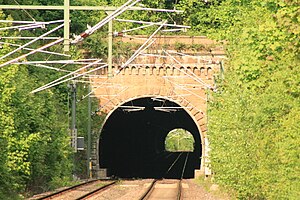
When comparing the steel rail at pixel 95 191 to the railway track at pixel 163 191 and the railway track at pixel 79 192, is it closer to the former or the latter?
the railway track at pixel 79 192

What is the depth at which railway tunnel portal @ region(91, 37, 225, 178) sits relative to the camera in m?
55.3

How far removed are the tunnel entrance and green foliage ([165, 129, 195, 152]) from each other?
99.5 feet

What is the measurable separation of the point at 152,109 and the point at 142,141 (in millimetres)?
13065

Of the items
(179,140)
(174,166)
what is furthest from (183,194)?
(179,140)

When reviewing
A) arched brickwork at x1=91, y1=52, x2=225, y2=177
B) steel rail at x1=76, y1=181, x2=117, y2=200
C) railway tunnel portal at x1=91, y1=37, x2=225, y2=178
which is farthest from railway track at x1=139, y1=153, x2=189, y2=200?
arched brickwork at x1=91, y1=52, x2=225, y2=177

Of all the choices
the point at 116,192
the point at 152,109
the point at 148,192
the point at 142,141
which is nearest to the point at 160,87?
the point at 152,109

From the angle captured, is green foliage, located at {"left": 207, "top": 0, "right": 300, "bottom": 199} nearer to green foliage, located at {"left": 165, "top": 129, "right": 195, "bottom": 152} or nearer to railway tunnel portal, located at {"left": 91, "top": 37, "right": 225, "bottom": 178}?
railway tunnel portal, located at {"left": 91, "top": 37, "right": 225, "bottom": 178}

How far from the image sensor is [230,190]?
34500mm

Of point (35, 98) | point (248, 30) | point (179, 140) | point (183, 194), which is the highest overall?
point (248, 30)

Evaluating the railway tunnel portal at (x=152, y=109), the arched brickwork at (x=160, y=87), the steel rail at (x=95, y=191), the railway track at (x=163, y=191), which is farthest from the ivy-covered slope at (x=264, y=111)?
the arched brickwork at (x=160, y=87)

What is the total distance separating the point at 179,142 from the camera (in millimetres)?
124062

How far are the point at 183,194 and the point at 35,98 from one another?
26.0 ft

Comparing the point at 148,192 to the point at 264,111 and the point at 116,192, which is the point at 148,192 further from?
the point at 264,111

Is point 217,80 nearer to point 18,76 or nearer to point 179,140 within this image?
point 18,76
